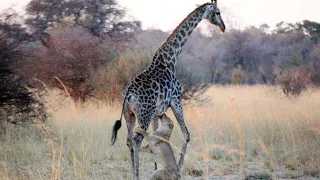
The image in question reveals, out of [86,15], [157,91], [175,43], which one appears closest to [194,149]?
[157,91]

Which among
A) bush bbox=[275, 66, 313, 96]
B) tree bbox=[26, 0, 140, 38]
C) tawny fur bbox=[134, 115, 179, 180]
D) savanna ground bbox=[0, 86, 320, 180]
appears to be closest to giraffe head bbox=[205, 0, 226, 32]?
savanna ground bbox=[0, 86, 320, 180]

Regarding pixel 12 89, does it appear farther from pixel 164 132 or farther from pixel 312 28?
pixel 312 28

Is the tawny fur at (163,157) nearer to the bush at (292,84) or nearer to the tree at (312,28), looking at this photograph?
the bush at (292,84)

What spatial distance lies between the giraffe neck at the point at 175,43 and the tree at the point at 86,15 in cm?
1734

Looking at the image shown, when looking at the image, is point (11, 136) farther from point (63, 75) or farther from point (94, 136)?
point (63, 75)

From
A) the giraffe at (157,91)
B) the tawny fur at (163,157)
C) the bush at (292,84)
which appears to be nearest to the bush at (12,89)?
the giraffe at (157,91)

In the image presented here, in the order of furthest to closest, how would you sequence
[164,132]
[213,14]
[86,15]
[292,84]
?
1. [86,15]
2. [292,84]
3. [213,14]
4. [164,132]

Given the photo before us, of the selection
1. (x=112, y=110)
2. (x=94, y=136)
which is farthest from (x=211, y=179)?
(x=112, y=110)

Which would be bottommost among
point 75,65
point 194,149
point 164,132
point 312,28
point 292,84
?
point 312,28

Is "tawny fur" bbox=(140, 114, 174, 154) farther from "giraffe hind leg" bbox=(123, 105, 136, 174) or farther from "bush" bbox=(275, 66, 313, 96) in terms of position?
"bush" bbox=(275, 66, 313, 96)

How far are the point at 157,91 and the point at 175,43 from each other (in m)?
1.13

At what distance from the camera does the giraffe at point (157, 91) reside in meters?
7.28

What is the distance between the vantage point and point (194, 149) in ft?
27.9

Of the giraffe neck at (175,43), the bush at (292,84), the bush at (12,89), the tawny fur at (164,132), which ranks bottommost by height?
the bush at (292,84)
